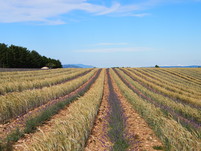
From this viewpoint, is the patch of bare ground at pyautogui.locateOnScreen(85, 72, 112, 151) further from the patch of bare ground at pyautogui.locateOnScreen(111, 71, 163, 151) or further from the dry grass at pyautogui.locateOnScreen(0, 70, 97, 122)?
the dry grass at pyautogui.locateOnScreen(0, 70, 97, 122)

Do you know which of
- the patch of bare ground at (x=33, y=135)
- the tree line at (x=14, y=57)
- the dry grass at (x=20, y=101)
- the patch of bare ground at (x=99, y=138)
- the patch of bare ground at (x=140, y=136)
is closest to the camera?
the patch of bare ground at (x=33, y=135)

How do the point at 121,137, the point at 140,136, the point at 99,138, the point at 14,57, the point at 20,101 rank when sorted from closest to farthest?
the point at 121,137, the point at 99,138, the point at 140,136, the point at 20,101, the point at 14,57

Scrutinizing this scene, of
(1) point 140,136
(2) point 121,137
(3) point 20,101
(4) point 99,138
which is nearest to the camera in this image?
(2) point 121,137

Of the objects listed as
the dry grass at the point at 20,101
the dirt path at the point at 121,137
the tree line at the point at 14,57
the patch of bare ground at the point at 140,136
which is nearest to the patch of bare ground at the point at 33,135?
the dirt path at the point at 121,137

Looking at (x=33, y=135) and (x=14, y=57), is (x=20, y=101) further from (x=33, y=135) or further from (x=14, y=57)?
(x=14, y=57)

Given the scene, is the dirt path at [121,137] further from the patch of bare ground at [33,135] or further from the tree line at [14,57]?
the tree line at [14,57]

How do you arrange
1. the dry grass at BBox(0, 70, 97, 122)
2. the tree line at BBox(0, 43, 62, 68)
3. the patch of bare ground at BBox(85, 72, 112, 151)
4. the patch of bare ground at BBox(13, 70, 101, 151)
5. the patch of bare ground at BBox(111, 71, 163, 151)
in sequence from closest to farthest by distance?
the patch of bare ground at BBox(13, 70, 101, 151), the patch of bare ground at BBox(85, 72, 112, 151), the patch of bare ground at BBox(111, 71, 163, 151), the dry grass at BBox(0, 70, 97, 122), the tree line at BBox(0, 43, 62, 68)

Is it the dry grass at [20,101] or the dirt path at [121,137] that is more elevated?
the dry grass at [20,101]

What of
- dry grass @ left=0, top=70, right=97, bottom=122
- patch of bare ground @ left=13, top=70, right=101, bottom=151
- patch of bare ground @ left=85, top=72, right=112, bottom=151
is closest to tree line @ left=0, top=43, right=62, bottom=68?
dry grass @ left=0, top=70, right=97, bottom=122

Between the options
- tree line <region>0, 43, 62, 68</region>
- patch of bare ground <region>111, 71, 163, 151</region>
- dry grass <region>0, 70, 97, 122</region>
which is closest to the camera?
patch of bare ground <region>111, 71, 163, 151</region>

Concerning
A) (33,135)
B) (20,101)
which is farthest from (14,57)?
(33,135)

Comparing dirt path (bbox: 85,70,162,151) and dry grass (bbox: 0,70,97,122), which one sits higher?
dry grass (bbox: 0,70,97,122)

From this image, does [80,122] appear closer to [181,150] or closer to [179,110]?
[181,150]

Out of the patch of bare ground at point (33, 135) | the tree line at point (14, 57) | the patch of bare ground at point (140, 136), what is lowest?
the patch of bare ground at point (140, 136)
